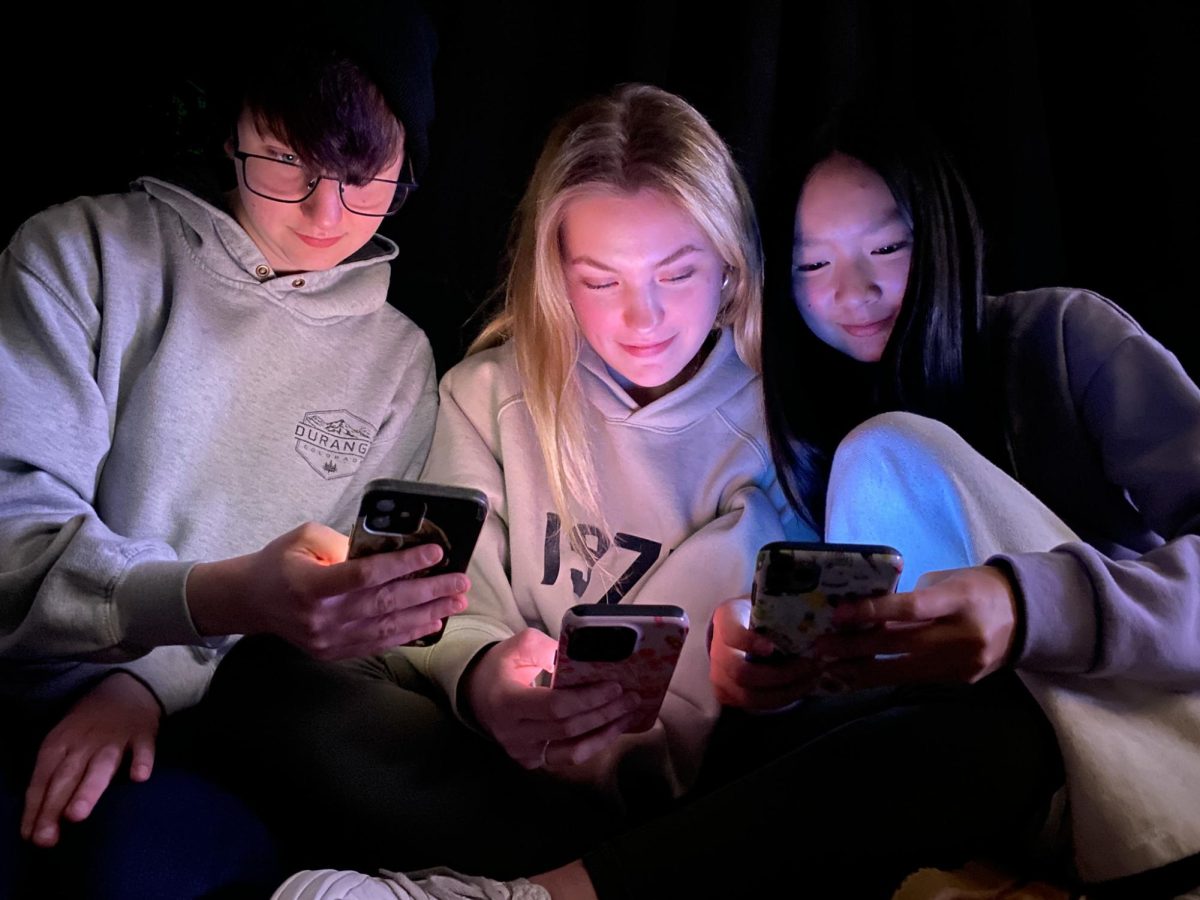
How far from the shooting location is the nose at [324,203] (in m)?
1.16

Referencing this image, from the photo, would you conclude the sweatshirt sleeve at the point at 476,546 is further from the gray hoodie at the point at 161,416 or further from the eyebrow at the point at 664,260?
the eyebrow at the point at 664,260

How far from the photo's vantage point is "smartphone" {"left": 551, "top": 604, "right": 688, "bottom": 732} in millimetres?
906

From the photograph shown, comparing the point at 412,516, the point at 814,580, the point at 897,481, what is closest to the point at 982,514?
the point at 897,481

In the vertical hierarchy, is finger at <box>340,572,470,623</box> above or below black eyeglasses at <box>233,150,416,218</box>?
below

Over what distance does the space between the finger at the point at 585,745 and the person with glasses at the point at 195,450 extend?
0.17 m

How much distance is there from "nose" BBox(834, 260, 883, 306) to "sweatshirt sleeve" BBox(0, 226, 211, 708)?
0.76 meters

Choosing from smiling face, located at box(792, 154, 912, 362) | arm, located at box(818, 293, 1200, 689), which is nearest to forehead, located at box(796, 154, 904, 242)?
smiling face, located at box(792, 154, 912, 362)

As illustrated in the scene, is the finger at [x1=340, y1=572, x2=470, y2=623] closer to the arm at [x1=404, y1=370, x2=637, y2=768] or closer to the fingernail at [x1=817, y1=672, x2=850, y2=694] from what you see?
the arm at [x1=404, y1=370, x2=637, y2=768]

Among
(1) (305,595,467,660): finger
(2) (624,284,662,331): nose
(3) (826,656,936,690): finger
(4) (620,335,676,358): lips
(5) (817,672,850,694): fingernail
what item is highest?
(2) (624,284,662,331): nose

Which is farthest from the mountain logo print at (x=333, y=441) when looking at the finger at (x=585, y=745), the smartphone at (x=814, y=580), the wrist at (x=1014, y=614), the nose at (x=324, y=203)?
the wrist at (x=1014, y=614)

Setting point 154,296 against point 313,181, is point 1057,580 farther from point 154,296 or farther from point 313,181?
point 154,296

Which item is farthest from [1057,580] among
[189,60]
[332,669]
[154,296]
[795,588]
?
[189,60]

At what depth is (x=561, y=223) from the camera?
124 cm

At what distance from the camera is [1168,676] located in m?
0.92
